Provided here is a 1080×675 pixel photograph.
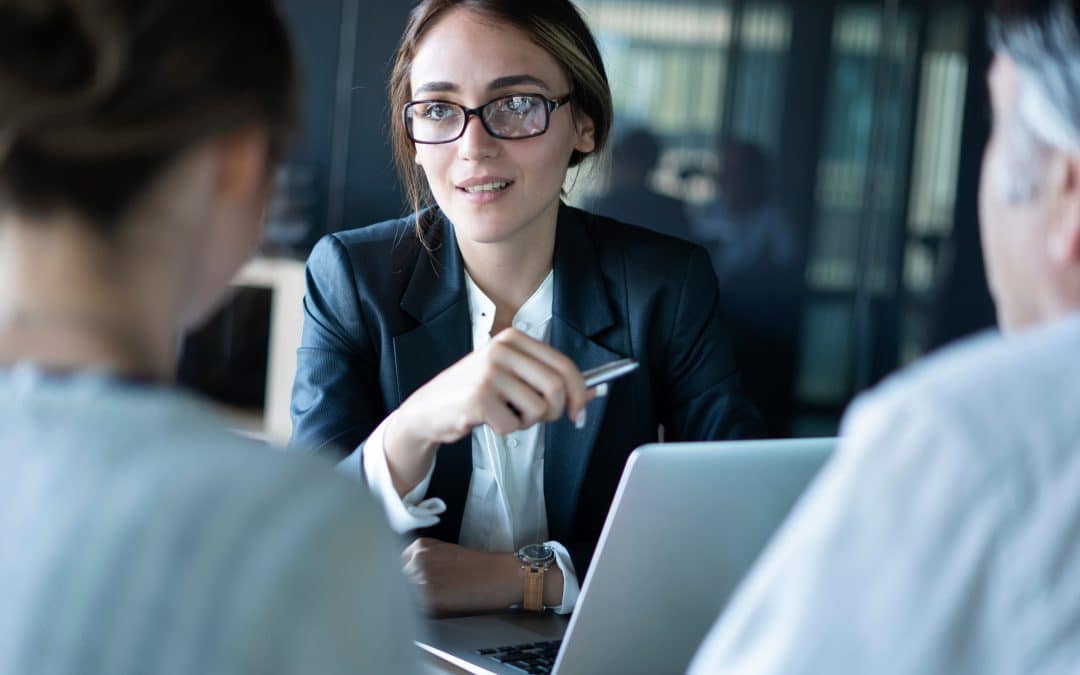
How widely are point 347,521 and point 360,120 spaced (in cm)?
465

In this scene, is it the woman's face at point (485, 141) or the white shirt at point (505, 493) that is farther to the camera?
the woman's face at point (485, 141)

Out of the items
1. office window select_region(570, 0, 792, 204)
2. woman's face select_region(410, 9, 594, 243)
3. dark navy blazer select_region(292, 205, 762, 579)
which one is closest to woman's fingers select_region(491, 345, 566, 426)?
dark navy blazer select_region(292, 205, 762, 579)

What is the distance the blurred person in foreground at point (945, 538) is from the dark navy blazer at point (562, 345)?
126 cm

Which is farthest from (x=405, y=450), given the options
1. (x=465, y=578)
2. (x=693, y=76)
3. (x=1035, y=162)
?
(x=693, y=76)

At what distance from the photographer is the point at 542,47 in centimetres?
230

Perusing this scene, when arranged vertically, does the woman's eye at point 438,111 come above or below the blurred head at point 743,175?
below

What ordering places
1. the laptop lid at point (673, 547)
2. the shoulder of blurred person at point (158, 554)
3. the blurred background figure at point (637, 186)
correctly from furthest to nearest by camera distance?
the blurred background figure at point (637, 186) → the laptop lid at point (673, 547) → the shoulder of blurred person at point (158, 554)

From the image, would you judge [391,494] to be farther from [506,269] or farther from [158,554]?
[158,554]

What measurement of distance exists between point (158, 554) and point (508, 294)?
A: 5.33ft

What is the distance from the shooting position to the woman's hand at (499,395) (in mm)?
1639

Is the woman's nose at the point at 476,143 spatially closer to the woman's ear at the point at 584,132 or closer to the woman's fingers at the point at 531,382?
the woman's ear at the point at 584,132

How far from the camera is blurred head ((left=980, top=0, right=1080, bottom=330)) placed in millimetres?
985

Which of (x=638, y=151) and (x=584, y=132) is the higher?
(x=638, y=151)

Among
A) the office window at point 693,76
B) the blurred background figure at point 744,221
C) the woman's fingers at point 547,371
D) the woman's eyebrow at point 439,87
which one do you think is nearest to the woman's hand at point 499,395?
the woman's fingers at point 547,371
